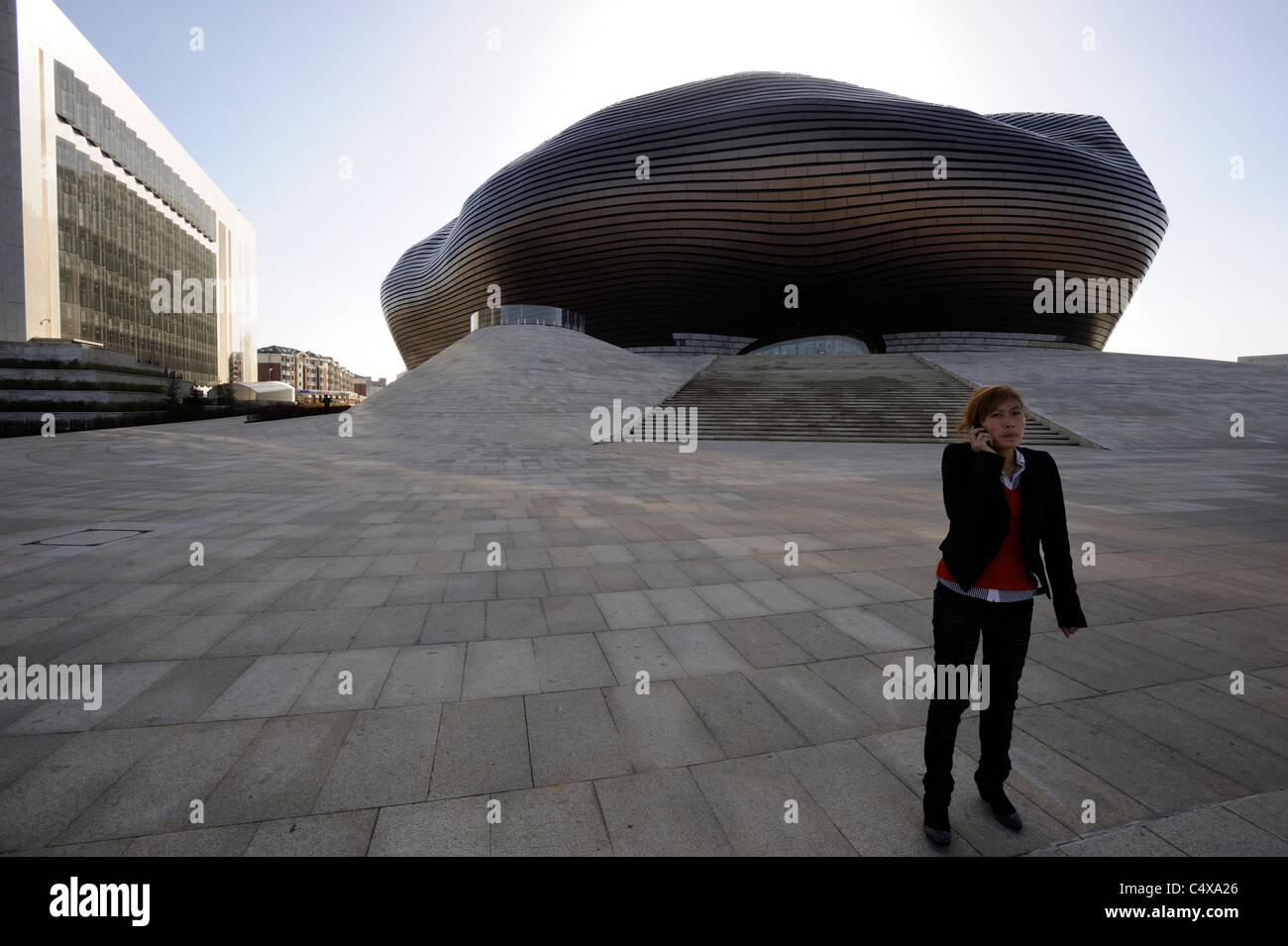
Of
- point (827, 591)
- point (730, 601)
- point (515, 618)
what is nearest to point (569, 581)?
point (515, 618)

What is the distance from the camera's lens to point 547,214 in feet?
139

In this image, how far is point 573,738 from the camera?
8.82 feet

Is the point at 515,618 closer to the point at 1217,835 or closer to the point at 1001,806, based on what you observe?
the point at 1001,806

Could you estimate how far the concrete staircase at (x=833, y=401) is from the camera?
2011 centimetres

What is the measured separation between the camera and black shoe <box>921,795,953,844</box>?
2.00m

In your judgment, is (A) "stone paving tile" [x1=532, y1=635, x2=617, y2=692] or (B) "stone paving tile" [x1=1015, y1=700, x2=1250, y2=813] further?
(A) "stone paving tile" [x1=532, y1=635, x2=617, y2=692]

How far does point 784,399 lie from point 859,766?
73.0 feet

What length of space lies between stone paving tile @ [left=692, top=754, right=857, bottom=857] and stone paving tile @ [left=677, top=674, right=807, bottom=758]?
0.38 ft

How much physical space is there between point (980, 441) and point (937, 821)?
4.60ft

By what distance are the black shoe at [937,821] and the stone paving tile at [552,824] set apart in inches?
45.6

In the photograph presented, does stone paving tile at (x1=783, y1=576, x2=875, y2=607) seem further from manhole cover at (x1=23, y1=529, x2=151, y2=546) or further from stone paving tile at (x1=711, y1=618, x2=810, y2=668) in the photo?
manhole cover at (x1=23, y1=529, x2=151, y2=546)

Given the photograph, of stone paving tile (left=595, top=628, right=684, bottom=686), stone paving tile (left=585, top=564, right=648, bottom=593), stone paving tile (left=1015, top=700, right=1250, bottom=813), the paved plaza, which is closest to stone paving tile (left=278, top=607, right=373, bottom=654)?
the paved plaza
